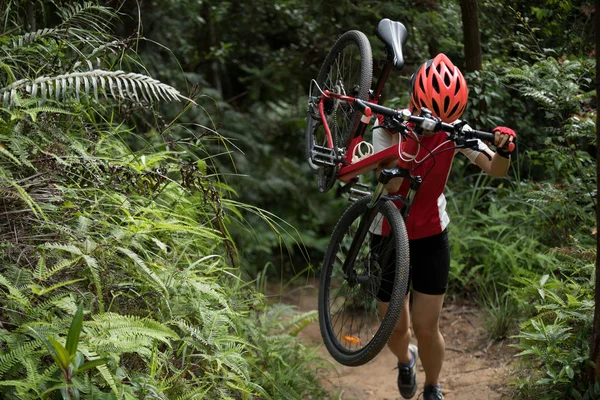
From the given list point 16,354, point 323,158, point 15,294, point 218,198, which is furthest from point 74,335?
point 323,158

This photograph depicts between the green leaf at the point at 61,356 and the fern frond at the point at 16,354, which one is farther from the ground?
the green leaf at the point at 61,356

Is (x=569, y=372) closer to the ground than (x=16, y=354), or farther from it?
closer to the ground

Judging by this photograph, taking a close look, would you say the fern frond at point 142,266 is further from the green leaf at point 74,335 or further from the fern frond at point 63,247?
Answer: the green leaf at point 74,335

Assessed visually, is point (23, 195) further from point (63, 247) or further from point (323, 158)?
point (323, 158)

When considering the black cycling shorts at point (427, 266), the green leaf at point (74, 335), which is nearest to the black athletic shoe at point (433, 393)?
the black cycling shorts at point (427, 266)

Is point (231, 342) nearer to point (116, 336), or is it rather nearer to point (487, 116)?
point (116, 336)

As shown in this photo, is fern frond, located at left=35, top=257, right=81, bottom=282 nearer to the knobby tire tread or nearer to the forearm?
the knobby tire tread

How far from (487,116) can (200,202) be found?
9.89ft

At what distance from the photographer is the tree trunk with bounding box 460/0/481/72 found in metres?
→ 6.54

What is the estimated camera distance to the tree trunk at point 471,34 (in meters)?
6.54

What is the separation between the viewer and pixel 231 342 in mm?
4293

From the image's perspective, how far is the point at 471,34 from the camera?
21.7 feet

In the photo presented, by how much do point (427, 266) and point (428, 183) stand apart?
0.52m

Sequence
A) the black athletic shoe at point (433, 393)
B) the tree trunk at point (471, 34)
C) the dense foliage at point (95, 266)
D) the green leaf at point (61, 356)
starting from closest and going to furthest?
the green leaf at point (61, 356), the dense foliage at point (95, 266), the black athletic shoe at point (433, 393), the tree trunk at point (471, 34)
